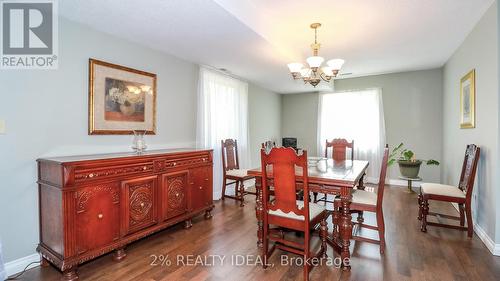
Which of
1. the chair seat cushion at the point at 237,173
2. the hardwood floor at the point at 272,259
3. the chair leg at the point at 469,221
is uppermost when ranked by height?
the chair seat cushion at the point at 237,173

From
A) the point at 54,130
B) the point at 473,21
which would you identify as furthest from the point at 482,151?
the point at 54,130

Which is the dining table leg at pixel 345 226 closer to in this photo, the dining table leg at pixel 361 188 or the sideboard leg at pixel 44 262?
the dining table leg at pixel 361 188

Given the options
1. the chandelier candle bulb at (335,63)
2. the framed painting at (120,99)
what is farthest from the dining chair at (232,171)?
the chandelier candle bulb at (335,63)

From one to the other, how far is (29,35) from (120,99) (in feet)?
3.05

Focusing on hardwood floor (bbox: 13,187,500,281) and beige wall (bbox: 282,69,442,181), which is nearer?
hardwood floor (bbox: 13,187,500,281)

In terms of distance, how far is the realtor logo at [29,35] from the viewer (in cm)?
202

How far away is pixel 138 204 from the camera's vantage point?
2.42m

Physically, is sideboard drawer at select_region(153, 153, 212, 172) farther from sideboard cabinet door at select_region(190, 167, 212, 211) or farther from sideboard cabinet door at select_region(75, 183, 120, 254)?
sideboard cabinet door at select_region(75, 183, 120, 254)

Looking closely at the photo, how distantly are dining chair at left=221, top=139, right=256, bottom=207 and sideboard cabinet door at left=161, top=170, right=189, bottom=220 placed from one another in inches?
43.0

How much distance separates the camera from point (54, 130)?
227 cm

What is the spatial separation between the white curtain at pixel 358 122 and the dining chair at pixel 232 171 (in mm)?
2750

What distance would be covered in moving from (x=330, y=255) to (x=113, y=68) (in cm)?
310

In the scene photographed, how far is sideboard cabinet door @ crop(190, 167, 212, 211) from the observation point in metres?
3.08

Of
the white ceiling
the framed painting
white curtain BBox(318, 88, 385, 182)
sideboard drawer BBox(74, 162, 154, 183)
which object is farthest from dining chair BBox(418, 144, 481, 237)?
the framed painting
